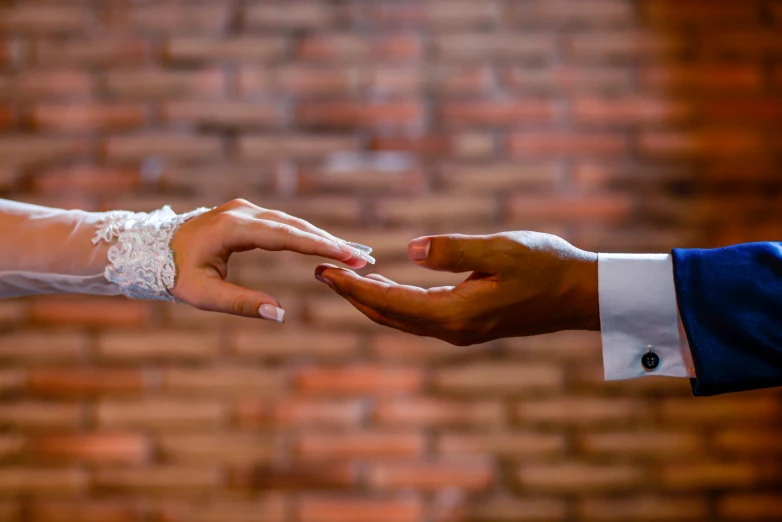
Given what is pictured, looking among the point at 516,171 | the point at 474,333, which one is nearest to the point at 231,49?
the point at 516,171

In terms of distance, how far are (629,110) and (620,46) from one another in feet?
0.58

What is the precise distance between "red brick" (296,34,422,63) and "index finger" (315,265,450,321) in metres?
0.99

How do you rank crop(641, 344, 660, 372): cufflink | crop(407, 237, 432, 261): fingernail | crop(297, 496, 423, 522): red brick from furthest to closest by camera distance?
crop(297, 496, 423, 522): red brick, crop(641, 344, 660, 372): cufflink, crop(407, 237, 432, 261): fingernail

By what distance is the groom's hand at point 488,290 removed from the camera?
1.00 metres

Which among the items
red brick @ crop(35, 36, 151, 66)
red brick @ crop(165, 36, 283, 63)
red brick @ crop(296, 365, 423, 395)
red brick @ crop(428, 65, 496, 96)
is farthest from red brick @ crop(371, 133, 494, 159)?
red brick @ crop(35, 36, 151, 66)

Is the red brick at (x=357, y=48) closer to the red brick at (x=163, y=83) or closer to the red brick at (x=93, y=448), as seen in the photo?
the red brick at (x=163, y=83)

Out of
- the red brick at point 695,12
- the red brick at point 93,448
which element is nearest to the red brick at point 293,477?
the red brick at point 93,448

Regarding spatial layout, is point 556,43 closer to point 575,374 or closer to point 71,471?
point 575,374

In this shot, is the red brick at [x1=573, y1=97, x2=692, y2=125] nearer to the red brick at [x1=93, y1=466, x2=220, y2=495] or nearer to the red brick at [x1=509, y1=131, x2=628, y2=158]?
the red brick at [x1=509, y1=131, x2=628, y2=158]

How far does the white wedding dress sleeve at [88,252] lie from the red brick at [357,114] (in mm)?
762

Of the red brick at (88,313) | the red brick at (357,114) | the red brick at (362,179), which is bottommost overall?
the red brick at (88,313)

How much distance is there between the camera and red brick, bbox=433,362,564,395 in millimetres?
1853

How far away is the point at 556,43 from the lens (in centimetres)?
190

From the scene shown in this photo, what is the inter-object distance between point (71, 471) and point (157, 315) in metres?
0.47
